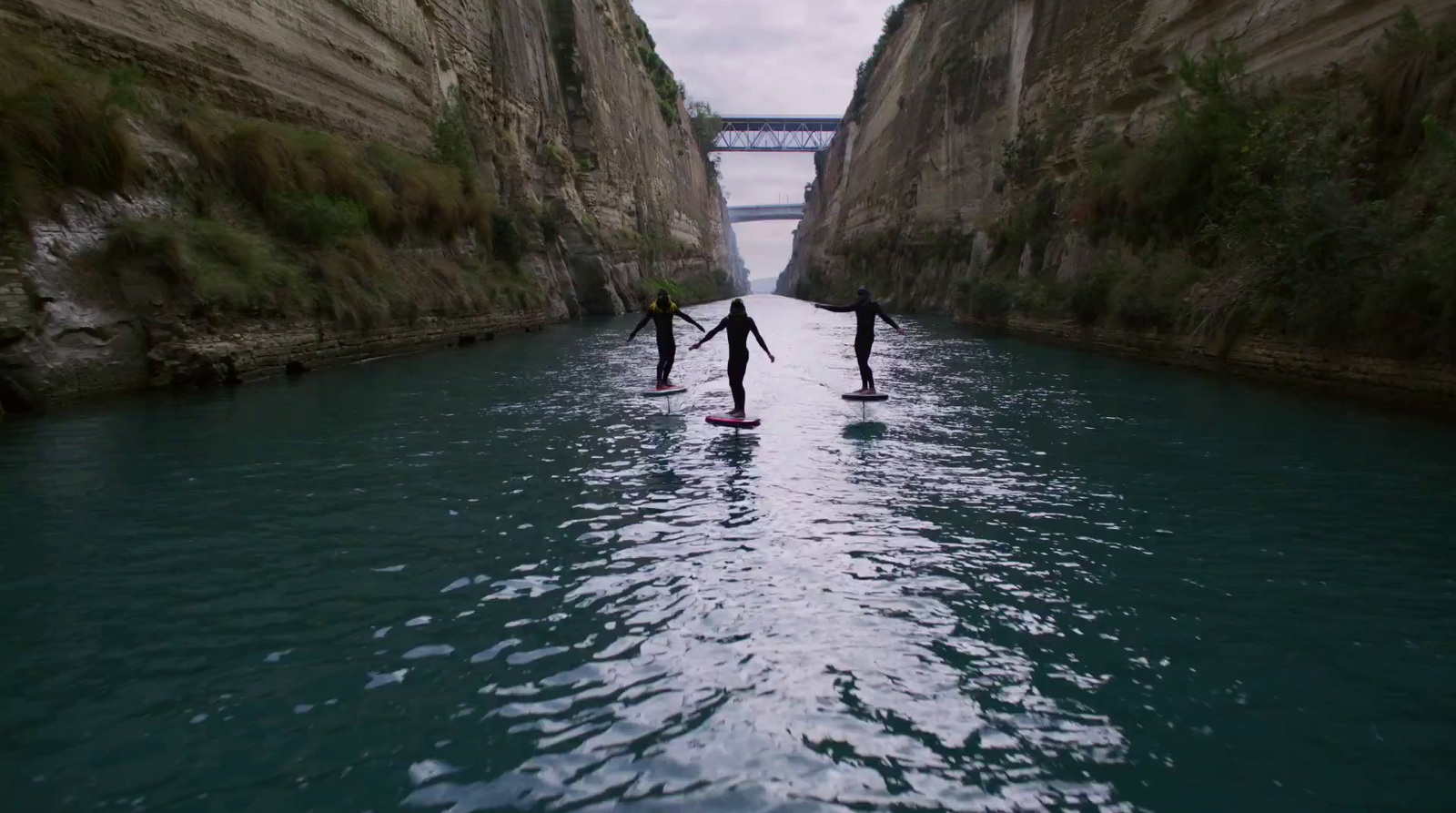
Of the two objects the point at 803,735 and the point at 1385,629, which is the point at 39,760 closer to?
the point at 803,735

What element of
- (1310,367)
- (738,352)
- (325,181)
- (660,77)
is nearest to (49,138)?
(325,181)

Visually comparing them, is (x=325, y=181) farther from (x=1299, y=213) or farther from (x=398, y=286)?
(x=1299, y=213)

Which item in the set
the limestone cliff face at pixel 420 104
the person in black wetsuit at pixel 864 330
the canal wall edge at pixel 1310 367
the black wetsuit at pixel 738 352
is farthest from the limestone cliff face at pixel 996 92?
the limestone cliff face at pixel 420 104

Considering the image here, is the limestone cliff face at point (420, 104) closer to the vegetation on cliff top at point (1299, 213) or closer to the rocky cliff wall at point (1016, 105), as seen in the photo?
the rocky cliff wall at point (1016, 105)

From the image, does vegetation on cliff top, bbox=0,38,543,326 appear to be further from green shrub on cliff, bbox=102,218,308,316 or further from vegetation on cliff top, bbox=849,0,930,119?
vegetation on cliff top, bbox=849,0,930,119

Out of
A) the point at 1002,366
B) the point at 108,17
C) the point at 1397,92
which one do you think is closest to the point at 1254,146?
the point at 1397,92

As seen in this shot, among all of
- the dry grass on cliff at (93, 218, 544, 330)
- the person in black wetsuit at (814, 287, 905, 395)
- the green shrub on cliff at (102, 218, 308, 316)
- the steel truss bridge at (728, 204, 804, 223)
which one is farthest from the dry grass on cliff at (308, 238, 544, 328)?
the steel truss bridge at (728, 204, 804, 223)
